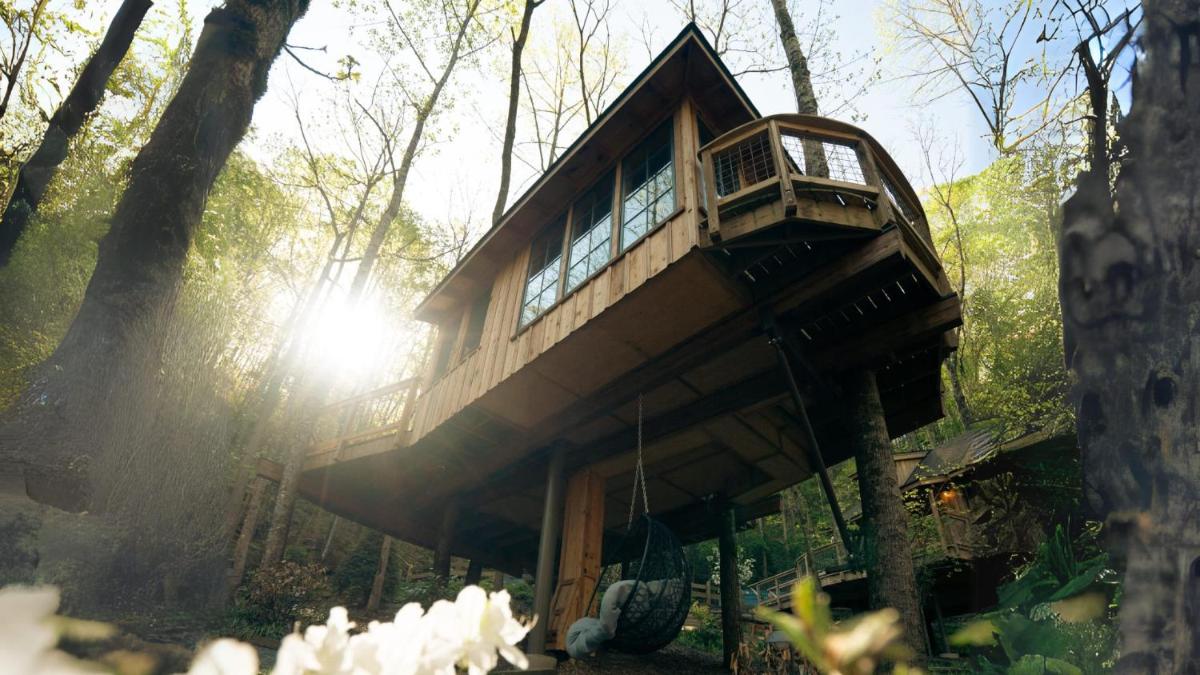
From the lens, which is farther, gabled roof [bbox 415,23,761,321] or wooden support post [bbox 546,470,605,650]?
wooden support post [bbox 546,470,605,650]

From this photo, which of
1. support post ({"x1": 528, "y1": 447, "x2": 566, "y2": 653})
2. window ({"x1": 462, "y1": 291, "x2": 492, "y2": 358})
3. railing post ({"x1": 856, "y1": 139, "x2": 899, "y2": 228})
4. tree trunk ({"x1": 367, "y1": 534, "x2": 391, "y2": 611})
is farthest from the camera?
tree trunk ({"x1": 367, "y1": 534, "x2": 391, "y2": 611})

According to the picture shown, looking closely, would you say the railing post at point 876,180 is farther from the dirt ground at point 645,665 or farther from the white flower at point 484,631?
the dirt ground at point 645,665

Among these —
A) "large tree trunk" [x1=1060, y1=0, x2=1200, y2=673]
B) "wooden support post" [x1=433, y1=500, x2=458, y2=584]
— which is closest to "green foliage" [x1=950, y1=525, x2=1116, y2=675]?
"large tree trunk" [x1=1060, y1=0, x2=1200, y2=673]

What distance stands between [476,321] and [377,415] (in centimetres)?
242

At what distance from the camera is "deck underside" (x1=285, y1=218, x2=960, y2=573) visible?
16.9ft

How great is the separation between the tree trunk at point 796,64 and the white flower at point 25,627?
Result: 8.80 m

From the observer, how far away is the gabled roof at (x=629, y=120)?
6.65m

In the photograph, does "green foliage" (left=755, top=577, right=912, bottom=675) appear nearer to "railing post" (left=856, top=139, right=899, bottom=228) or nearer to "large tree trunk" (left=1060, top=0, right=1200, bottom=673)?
"large tree trunk" (left=1060, top=0, right=1200, bottom=673)

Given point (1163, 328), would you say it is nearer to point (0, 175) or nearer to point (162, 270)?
point (162, 270)

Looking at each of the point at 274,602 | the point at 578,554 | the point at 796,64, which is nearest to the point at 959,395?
the point at 796,64

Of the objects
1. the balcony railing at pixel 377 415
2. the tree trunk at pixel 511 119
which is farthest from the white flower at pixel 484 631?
the tree trunk at pixel 511 119

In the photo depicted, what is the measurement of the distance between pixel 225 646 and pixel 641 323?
5.13 metres

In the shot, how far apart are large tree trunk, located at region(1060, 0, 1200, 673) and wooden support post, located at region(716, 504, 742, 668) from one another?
7.22 m

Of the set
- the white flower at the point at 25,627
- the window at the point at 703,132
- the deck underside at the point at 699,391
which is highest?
the window at the point at 703,132
